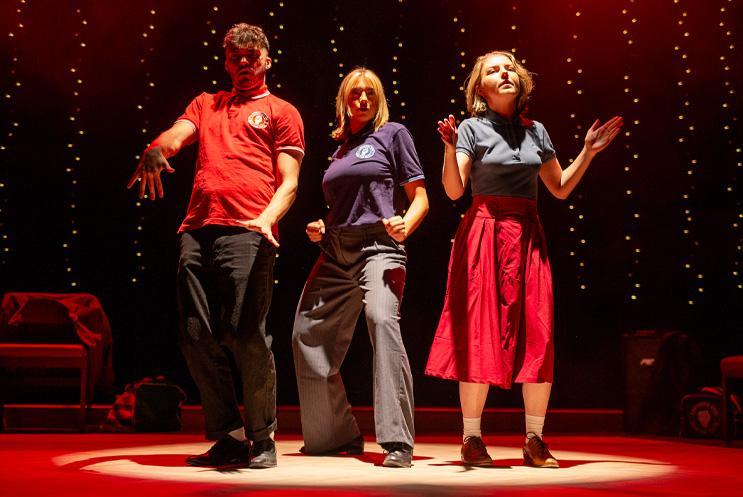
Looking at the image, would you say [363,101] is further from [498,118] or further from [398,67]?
[398,67]

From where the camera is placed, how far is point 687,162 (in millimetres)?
6051

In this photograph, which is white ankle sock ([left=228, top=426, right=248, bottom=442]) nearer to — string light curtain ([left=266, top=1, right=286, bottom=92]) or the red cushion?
the red cushion

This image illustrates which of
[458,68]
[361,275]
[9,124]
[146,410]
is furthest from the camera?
[458,68]

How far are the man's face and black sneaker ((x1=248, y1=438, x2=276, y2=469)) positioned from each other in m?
1.27

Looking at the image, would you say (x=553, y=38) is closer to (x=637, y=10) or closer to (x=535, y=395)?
(x=637, y=10)

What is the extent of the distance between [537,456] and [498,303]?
0.56 meters

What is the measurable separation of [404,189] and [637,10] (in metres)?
3.27

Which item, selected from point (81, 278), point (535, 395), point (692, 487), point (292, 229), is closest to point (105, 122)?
point (81, 278)

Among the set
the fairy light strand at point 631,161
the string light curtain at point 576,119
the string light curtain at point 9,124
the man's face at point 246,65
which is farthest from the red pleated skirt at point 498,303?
the string light curtain at point 9,124

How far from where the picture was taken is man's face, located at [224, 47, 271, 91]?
3.35 m

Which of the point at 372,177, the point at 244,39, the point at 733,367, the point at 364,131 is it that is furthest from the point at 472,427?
the point at 733,367

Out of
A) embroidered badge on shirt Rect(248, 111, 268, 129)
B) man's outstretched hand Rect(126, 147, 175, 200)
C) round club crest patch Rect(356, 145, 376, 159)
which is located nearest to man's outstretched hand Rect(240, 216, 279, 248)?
man's outstretched hand Rect(126, 147, 175, 200)

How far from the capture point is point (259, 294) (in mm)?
3186

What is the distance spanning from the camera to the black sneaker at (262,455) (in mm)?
3145
